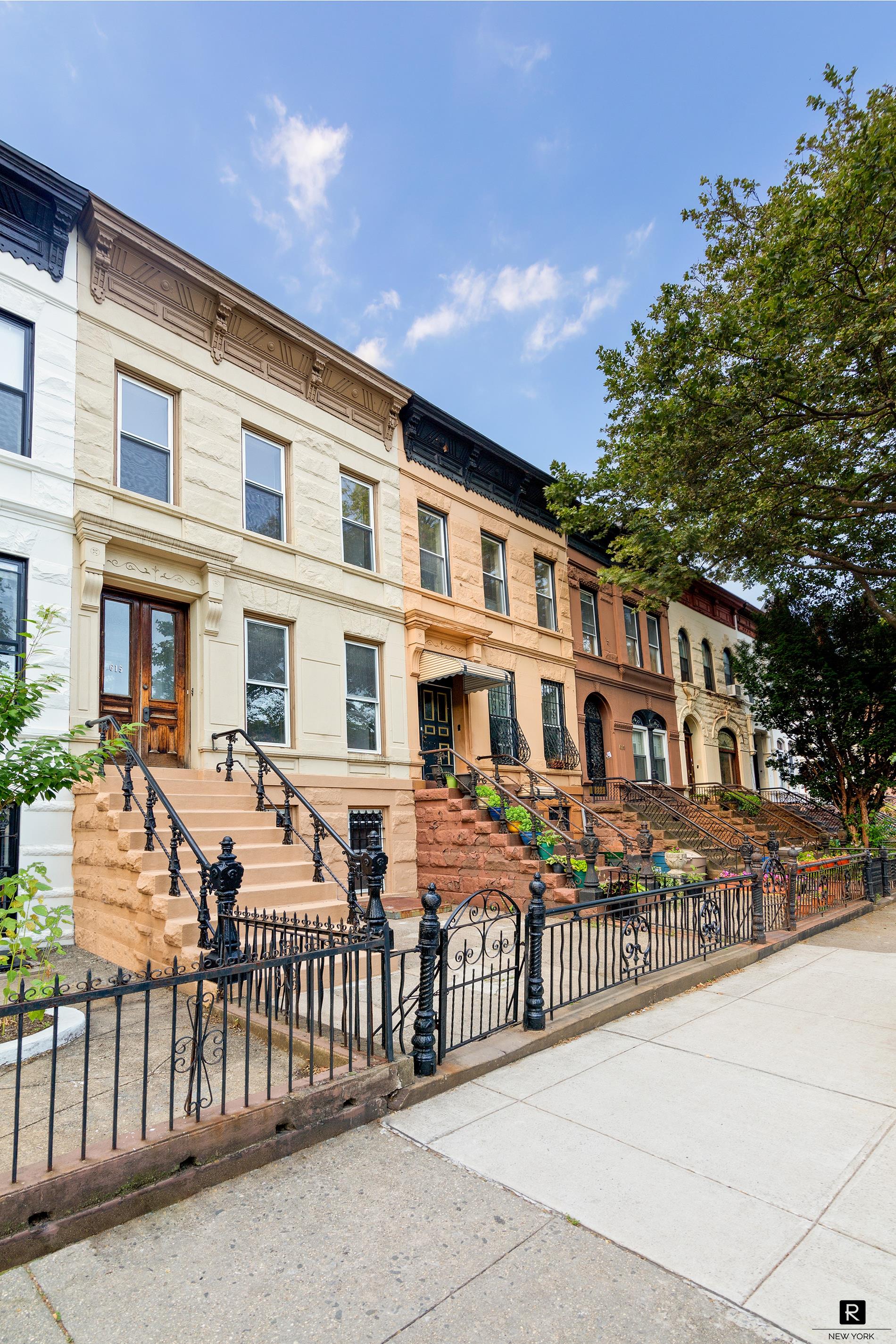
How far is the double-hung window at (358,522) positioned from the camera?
572 inches

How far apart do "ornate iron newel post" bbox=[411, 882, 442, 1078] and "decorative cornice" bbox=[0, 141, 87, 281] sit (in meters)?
10.4

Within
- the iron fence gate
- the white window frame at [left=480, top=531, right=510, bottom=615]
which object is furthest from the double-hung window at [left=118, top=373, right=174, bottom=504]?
the iron fence gate

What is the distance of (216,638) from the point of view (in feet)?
38.1

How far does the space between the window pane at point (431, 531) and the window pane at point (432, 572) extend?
0.14 metres

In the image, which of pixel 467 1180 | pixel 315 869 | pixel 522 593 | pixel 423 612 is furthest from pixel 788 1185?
pixel 522 593

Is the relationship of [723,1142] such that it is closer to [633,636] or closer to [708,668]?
[633,636]

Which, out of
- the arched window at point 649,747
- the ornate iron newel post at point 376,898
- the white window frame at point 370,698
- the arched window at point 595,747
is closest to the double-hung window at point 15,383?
the white window frame at point 370,698

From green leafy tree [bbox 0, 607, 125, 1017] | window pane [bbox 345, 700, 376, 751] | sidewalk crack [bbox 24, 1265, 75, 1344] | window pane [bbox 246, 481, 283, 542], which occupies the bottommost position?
sidewalk crack [bbox 24, 1265, 75, 1344]

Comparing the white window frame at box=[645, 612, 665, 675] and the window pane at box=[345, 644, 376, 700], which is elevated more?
the white window frame at box=[645, 612, 665, 675]

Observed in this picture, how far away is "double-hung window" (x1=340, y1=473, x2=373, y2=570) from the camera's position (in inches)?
572

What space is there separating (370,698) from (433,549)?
13.4 feet

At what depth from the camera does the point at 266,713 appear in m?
12.3

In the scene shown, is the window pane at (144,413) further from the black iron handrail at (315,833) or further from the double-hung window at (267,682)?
the black iron handrail at (315,833)

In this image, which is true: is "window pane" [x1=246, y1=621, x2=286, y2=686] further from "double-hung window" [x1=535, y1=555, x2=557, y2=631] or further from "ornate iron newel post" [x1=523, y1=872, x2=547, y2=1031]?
"double-hung window" [x1=535, y1=555, x2=557, y2=631]
